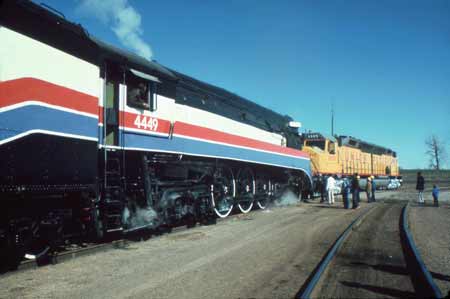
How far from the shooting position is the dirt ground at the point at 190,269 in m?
4.71

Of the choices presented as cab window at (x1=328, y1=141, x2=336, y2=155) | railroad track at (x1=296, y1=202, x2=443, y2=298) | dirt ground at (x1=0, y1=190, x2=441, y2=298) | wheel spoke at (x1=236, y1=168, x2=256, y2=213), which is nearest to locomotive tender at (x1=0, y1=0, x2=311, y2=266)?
dirt ground at (x1=0, y1=190, x2=441, y2=298)

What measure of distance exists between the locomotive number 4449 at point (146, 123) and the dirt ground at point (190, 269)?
2.37 meters

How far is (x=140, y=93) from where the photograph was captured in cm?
769

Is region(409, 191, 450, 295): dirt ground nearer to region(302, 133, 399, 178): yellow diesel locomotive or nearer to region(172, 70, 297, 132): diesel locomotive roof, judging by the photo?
region(172, 70, 297, 132): diesel locomotive roof

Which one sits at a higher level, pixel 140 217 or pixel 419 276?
pixel 140 217

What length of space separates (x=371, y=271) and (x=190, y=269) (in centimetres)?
270

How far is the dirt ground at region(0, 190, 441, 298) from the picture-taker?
185 inches

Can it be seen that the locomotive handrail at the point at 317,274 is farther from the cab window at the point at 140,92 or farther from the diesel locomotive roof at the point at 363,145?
the diesel locomotive roof at the point at 363,145

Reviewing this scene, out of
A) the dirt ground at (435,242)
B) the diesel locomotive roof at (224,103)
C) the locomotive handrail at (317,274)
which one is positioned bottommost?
the dirt ground at (435,242)

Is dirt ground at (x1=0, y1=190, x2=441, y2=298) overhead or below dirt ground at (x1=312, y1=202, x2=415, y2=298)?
overhead

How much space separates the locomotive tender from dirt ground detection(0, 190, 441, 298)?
1.76ft

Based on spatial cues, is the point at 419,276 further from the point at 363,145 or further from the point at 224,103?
the point at 363,145

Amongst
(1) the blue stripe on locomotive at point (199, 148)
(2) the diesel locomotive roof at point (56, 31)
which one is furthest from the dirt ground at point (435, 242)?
(2) the diesel locomotive roof at point (56, 31)

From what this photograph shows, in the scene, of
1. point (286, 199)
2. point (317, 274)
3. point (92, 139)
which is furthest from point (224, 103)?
point (286, 199)
